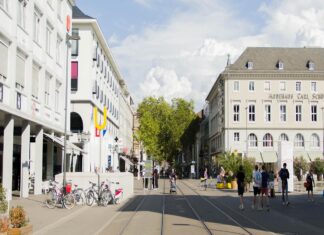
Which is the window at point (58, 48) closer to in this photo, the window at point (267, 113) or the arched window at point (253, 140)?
the arched window at point (253, 140)

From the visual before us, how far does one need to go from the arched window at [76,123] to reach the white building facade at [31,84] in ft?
24.1

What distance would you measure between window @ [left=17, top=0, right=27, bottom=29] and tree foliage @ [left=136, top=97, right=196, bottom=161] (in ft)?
225

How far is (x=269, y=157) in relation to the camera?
86500 mm

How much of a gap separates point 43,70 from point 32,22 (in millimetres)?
4042

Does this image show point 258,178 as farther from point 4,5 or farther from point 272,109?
point 272,109

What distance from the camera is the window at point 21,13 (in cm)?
2997

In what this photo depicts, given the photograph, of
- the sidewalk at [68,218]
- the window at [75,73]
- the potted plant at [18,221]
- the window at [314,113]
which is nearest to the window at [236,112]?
the window at [314,113]

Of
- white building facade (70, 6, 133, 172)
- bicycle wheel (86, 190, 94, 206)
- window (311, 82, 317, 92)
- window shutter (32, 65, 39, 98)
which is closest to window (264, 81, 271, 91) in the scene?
window (311, 82, 317, 92)

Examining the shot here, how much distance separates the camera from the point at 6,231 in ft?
38.4

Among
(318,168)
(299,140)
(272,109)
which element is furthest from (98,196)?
(299,140)

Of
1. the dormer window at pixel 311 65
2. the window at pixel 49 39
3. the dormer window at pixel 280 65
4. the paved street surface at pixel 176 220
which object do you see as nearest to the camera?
the paved street surface at pixel 176 220

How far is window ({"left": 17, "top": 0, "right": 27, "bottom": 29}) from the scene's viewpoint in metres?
30.0

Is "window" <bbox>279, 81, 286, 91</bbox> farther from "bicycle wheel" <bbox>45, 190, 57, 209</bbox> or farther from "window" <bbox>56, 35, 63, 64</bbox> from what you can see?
"bicycle wheel" <bbox>45, 190, 57, 209</bbox>

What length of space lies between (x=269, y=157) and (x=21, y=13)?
2443 inches
